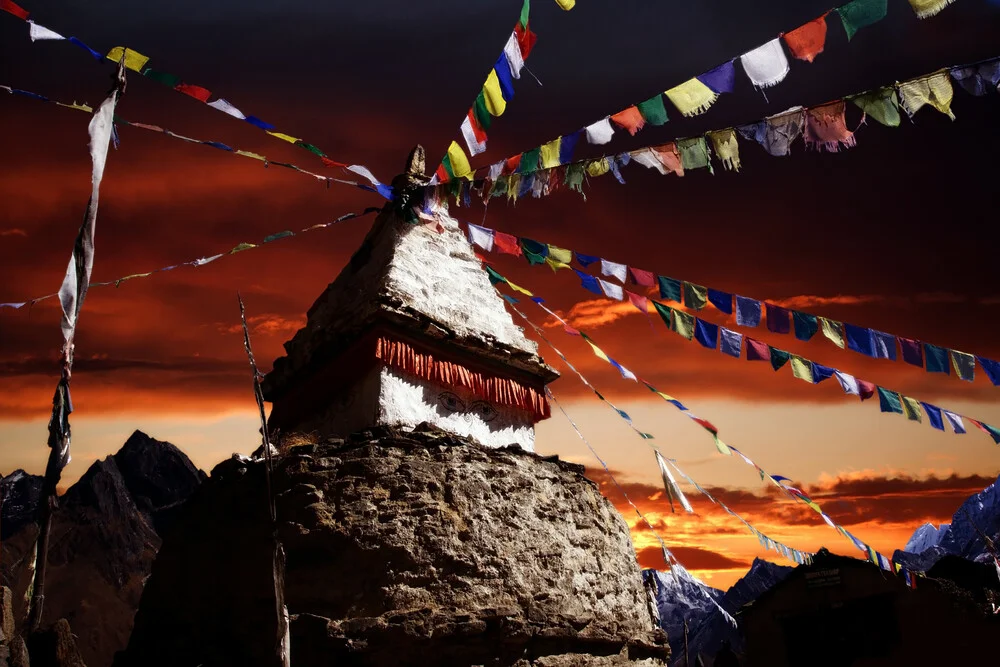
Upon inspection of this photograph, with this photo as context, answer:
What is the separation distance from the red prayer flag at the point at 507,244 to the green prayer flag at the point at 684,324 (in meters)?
1.90

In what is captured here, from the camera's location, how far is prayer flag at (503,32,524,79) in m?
6.11

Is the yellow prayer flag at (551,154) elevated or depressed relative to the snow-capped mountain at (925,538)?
elevated

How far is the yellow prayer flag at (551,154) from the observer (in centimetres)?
602

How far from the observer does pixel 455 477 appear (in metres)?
5.67

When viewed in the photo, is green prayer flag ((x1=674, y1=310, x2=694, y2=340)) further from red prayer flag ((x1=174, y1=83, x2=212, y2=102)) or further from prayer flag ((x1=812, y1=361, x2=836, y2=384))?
red prayer flag ((x1=174, y1=83, x2=212, y2=102))

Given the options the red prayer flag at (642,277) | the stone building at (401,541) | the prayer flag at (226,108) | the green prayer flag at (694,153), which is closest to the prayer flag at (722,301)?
the red prayer flag at (642,277)

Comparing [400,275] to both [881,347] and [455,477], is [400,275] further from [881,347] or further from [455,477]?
[881,347]

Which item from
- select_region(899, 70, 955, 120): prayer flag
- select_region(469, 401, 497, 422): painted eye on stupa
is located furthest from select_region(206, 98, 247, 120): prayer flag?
select_region(899, 70, 955, 120): prayer flag

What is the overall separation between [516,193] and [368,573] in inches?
142

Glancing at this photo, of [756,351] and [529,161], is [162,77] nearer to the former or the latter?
[529,161]

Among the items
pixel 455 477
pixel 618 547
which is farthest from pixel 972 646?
pixel 455 477

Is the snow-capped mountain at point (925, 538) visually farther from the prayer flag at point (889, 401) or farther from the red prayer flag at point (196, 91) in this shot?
the red prayer flag at point (196, 91)

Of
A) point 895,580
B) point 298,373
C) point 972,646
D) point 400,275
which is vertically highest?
point 400,275

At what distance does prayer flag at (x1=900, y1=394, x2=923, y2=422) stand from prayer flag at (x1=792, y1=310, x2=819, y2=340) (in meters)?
1.43
